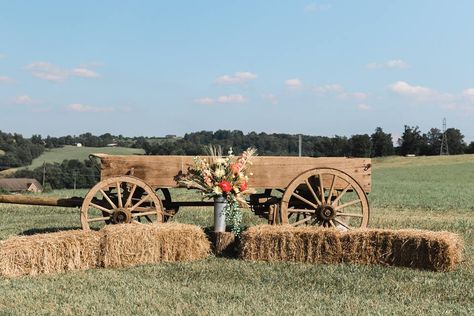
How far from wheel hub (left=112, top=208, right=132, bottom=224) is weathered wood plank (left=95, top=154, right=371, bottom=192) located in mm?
521

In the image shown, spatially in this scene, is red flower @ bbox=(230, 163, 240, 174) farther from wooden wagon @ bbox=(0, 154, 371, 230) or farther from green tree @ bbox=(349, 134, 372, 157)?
green tree @ bbox=(349, 134, 372, 157)

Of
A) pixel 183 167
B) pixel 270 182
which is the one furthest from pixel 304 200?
pixel 183 167

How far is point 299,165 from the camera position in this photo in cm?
770

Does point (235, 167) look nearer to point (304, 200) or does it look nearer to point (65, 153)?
point (304, 200)

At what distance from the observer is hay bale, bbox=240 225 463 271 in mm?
6203

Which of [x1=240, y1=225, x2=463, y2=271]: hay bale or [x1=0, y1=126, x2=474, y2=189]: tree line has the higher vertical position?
[x1=0, y1=126, x2=474, y2=189]: tree line

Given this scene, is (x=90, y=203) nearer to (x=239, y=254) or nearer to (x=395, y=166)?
(x=239, y=254)

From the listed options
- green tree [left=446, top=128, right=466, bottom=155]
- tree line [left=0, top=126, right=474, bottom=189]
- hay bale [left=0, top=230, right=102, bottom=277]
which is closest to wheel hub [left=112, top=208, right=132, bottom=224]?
hay bale [left=0, top=230, right=102, bottom=277]

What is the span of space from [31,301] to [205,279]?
69.2 inches

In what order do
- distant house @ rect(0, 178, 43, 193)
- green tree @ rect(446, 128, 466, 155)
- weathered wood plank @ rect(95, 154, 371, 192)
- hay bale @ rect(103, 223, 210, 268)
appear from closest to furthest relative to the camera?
1. hay bale @ rect(103, 223, 210, 268)
2. weathered wood plank @ rect(95, 154, 371, 192)
3. distant house @ rect(0, 178, 43, 193)
4. green tree @ rect(446, 128, 466, 155)

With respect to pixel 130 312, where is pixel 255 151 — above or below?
above

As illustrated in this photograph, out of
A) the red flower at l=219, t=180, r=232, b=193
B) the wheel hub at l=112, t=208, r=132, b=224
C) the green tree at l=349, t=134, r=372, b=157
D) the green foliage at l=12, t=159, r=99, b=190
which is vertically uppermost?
the green tree at l=349, t=134, r=372, b=157

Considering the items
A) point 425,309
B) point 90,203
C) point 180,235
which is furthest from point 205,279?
point 90,203

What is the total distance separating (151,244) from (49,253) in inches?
46.7
